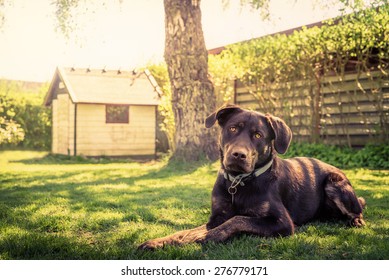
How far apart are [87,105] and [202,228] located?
1057 centimetres

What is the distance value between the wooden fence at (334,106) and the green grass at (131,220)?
6.19 feet

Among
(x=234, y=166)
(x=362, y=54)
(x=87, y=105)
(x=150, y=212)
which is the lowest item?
(x=150, y=212)

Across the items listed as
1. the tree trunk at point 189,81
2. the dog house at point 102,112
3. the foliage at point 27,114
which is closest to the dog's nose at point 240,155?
the foliage at point 27,114

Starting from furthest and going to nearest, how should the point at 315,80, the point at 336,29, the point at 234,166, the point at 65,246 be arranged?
the point at 315,80, the point at 336,29, the point at 234,166, the point at 65,246

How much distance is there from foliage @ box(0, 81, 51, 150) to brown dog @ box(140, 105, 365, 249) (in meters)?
3.68

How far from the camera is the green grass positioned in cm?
304

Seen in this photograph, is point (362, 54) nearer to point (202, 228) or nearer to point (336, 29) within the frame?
point (336, 29)

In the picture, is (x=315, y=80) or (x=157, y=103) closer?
(x=315, y=80)

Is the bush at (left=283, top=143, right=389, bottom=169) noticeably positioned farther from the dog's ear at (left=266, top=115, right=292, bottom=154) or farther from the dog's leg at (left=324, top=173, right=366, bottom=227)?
the dog's ear at (left=266, top=115, right=292, bottom=154)

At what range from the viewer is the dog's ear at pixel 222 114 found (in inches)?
146

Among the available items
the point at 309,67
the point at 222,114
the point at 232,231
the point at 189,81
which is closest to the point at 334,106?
the point at 309,67

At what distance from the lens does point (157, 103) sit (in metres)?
14.2

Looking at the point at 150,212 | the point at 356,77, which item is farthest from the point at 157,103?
the point at 150,212

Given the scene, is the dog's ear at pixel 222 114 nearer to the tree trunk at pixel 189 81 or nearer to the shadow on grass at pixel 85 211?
the shadow on grass at pixel 85 211
